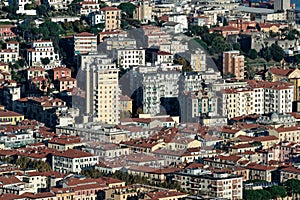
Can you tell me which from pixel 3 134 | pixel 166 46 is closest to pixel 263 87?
pixel 166 46

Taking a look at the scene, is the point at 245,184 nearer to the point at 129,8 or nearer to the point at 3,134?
the point at 3,134

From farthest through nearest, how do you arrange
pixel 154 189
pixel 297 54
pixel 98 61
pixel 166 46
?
pixel 297 54 < pixel 166 46 < pixel 98 61 < pixel 154 189

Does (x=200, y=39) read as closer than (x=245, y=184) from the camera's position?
No

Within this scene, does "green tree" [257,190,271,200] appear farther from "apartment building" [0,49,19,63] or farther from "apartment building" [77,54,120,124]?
"apartment building" [0,49,19,63]

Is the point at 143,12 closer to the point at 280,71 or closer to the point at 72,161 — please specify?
the point at 280,71

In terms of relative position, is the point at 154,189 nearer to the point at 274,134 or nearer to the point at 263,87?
the point at 274,134

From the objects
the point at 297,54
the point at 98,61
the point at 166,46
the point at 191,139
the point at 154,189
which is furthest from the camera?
the point at 297,54

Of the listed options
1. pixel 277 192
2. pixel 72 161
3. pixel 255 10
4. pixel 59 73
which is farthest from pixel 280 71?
pixel 277 192
